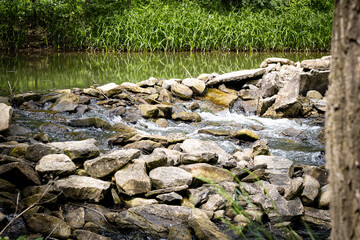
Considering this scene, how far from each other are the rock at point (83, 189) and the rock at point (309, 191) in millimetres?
1561

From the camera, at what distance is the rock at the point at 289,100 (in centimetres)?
566

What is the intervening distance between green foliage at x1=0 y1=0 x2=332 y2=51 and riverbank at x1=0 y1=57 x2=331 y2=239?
25.2 feet

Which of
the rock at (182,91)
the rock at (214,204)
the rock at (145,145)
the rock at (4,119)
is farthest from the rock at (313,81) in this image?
the rock at (4,119)

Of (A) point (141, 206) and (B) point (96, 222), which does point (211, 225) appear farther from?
(B) point (96, 222)

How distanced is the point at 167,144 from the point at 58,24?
421 inches

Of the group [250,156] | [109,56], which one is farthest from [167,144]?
[109,56]

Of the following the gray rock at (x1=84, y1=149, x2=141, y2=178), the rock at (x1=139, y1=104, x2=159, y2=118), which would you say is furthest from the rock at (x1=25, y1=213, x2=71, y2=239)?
the rock at (x1=139, y1=104, x2=159, y2=118)

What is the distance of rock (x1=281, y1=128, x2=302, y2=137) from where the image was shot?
480cm

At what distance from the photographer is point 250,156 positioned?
3787mm

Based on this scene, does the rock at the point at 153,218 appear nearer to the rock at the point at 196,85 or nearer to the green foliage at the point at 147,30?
the rock at the point at 196,85

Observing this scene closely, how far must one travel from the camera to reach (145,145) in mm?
3908

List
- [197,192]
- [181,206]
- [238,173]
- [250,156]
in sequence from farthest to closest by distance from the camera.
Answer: [250,156]
[238,173]
[197,192]
[181,206]

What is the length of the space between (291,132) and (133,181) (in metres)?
2.77

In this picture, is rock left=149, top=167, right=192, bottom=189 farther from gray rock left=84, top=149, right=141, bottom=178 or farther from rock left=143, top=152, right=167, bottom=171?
gray rock left=84, top=149, right=141, bottom=178
